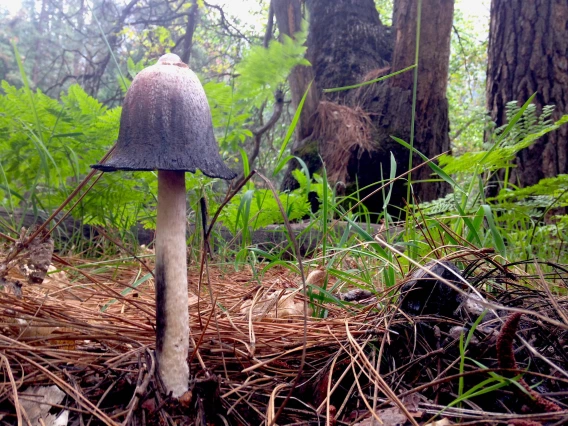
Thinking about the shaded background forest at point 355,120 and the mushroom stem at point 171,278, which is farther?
the shaded background forest at point 355,120

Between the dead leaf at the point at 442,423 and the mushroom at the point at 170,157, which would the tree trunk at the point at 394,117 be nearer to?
the mushroom at the point at 170,157

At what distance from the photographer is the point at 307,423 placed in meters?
1.21

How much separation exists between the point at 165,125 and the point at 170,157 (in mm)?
97

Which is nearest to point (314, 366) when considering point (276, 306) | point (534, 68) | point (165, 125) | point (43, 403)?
point (276, 306)

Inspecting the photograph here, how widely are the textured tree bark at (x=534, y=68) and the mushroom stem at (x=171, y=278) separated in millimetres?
3141

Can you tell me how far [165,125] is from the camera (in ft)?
4.08

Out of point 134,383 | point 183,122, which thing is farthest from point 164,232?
point 134,383

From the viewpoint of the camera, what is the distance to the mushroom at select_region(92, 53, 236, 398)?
4.04 feet

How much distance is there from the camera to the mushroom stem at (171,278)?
1.33 m

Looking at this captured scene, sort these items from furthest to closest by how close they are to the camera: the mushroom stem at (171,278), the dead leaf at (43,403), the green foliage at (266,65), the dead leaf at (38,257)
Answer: the green foliage at (266,65), the dead leaf at (38,257), the mushroom stem at (171,278), the dead leaf at (43,403)

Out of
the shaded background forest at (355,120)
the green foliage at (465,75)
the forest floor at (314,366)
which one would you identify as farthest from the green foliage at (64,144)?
the green foliage at (465,75)

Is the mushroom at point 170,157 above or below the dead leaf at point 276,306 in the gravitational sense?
above

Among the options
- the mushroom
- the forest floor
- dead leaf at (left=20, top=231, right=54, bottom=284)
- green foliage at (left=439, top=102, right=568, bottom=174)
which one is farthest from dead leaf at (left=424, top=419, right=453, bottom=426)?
green foliage at (left=439, top=102, right=568, bottom=174)

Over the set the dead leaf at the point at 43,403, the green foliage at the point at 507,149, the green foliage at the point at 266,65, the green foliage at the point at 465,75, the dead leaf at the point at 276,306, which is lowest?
the dead leaf at the point at 43,403
